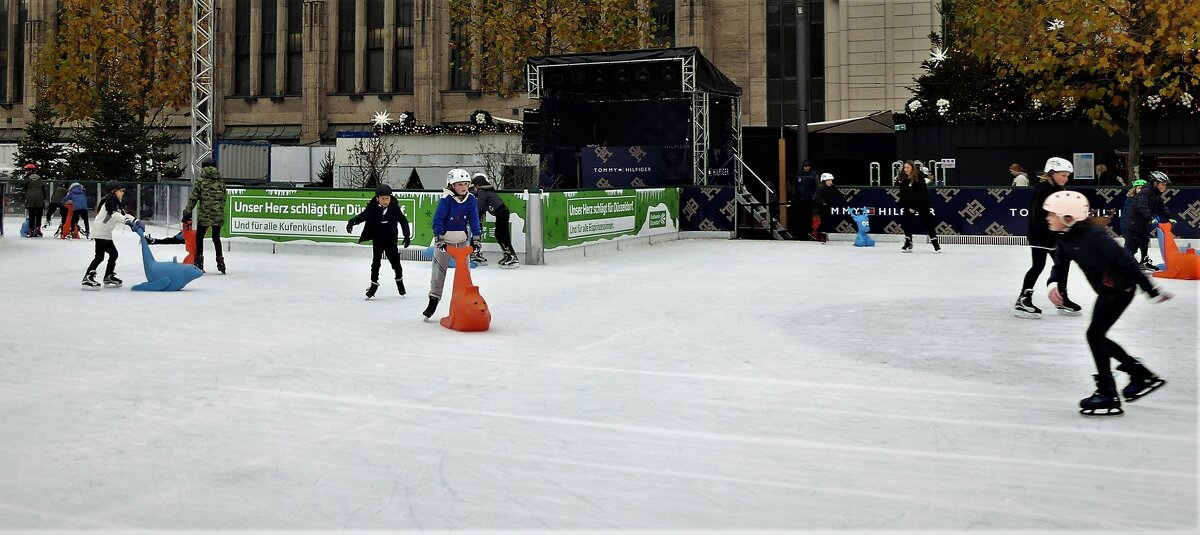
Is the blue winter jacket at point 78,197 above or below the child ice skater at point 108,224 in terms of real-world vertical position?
above

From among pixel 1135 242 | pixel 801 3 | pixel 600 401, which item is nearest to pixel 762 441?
pixel 600 401

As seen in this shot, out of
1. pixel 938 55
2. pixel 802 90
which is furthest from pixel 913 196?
pixel 938 55

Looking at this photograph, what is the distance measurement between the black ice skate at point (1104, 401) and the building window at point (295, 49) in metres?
54.4

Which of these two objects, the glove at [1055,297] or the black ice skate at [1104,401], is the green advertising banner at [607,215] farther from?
the black ice skate at [1104,401]

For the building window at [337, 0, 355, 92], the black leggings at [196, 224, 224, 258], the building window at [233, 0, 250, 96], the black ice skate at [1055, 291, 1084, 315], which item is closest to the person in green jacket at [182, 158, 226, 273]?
the black leggings at [196, 224, 224, 258]

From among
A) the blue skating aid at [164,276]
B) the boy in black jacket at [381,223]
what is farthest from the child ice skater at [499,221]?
the blue skating aid at [164,276]

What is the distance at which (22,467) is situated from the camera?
251 inches

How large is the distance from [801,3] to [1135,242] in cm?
1201

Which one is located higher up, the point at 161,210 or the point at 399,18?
the point at 399,18

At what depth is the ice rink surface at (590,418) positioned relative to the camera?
558cm

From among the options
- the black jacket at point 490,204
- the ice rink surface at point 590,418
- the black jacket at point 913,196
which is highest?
the black jacket at point 913,196

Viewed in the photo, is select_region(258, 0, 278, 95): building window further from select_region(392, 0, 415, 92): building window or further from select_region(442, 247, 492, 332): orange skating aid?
select_region(442, 247, 492, 332): orange skating aid

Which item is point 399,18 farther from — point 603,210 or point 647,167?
point 603,210

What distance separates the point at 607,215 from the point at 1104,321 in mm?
16684
